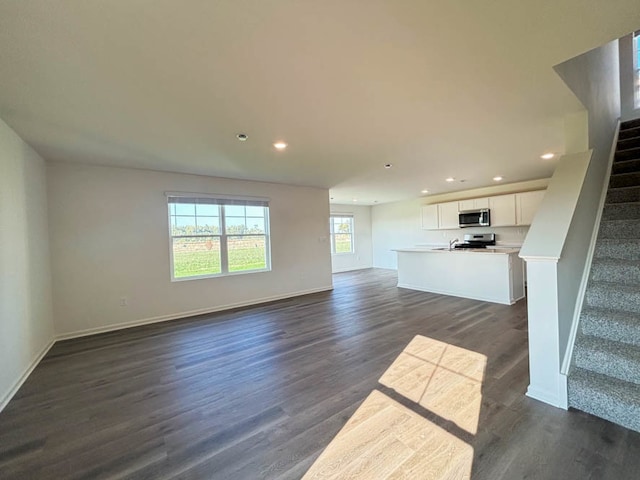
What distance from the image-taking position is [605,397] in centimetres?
180

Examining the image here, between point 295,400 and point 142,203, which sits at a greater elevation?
point 142,203

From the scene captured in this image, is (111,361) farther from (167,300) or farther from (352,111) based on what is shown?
(352,111)

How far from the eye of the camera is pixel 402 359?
2799mm

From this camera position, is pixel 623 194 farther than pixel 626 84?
No

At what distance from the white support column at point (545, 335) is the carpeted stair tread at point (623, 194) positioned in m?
1.90

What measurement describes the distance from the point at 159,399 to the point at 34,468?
0.75 meters

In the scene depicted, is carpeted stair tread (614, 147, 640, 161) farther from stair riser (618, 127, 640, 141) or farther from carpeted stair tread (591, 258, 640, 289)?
carpeted stair tread (591, 258, 640, 289)

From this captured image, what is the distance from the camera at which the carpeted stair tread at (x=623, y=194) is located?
287 cm

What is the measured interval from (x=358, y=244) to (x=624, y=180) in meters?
7.20

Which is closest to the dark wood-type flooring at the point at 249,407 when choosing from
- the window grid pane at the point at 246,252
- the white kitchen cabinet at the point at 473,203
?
the window grid pane at the point at 246,252

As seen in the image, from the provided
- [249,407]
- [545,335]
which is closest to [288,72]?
[249,407]

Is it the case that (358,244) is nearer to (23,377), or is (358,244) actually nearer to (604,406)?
(604,406)

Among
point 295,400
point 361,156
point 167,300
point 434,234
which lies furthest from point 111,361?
point 434,234

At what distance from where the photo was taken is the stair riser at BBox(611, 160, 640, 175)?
10.3 feet
